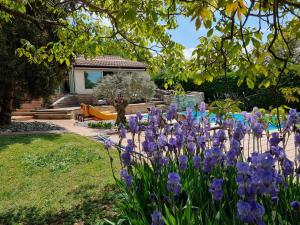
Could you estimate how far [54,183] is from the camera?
7086 millimetres

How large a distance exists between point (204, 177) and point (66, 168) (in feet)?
18.6

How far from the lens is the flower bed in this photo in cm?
202

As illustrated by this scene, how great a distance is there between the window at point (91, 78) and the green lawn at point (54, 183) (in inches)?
816

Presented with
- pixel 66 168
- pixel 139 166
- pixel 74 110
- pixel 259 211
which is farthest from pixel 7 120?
pixel 259 211

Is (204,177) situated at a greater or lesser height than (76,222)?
greater

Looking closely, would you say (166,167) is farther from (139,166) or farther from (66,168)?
(66,168)

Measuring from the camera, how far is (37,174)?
7.98 meters

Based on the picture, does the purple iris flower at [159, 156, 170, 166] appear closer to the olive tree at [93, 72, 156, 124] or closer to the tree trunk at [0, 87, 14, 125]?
the tree trunk at [0, 87, 14, 125]

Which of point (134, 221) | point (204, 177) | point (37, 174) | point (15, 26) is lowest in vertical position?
point (37, 174)

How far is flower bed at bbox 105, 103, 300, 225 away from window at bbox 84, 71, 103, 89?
28.9 meters

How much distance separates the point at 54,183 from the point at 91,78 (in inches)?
1034

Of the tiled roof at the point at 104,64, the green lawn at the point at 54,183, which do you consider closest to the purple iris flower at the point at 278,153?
the green lawn at the point at 54,183

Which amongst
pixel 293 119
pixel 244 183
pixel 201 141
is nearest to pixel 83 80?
pixel 201 141

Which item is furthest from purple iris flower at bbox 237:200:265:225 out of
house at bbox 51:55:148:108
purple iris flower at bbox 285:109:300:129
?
house at bbox 51:55:148:108
